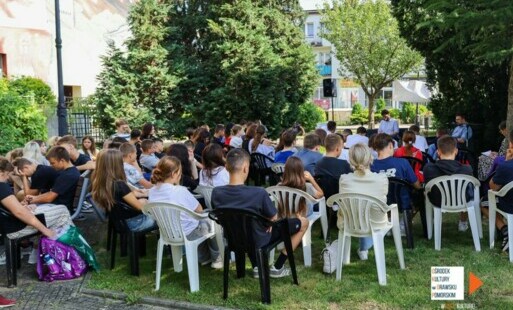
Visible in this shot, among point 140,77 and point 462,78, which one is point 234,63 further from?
point 462,78

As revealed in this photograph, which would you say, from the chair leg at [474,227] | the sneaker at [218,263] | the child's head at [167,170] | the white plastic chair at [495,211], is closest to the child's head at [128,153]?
the child's head at [167,170]

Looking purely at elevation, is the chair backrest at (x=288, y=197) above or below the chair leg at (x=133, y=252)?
above

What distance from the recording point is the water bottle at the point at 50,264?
5836 mm

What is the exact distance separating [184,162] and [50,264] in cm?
225

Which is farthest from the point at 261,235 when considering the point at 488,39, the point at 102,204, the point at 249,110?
the point at 249,110

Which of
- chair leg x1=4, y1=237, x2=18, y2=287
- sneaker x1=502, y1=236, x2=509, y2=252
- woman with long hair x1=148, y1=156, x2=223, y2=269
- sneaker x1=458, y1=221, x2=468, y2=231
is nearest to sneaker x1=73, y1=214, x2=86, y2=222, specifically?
chair leg x1=4, y1=237, x2=18, y2=287

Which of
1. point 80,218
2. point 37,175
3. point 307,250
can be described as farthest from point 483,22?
point 80,218

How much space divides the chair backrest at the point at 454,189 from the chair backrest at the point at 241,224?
7.95ft

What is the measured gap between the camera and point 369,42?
33.4 m

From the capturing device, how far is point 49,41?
32.0m

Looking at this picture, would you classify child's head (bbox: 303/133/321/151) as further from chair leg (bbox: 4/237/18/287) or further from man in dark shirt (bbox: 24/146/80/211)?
chair leg (bbox: 4/237/18/287)

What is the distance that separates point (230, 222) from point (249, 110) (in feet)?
55.0

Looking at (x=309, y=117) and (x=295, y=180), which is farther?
(x=309, y=117)

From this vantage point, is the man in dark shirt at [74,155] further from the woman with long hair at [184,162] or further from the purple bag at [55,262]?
the purple bag at [55,262]
